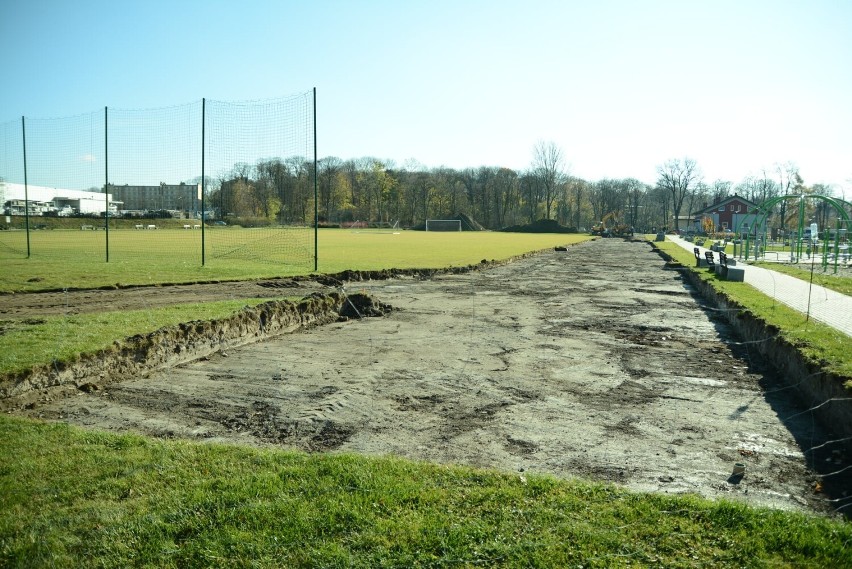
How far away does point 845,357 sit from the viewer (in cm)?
766

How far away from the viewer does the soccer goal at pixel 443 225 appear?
96.6 m

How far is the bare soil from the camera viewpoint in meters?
5.54

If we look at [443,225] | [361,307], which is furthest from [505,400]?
[443,225]

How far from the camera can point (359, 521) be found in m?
3.86

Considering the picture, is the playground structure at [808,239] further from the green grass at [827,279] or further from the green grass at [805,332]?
the green grass at [805,332]

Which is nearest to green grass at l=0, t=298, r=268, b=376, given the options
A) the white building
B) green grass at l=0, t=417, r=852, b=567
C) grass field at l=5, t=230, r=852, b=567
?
grass field at l=5, t=230, r=852, b=567

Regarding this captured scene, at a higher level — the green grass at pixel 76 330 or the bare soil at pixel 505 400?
the green grass at pixel 76 330

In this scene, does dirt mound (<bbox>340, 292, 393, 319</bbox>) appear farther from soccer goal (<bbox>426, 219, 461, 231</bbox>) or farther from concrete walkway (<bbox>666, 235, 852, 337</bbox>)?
soccer goal (<bbox>426, 219, 461, 231</bbox>)

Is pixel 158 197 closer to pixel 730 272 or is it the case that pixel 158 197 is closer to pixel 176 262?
pixel 176 262

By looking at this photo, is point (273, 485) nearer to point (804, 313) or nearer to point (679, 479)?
point (679, 479)

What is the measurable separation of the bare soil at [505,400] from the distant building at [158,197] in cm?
1397

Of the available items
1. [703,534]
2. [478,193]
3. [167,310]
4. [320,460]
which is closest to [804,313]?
[703,534]

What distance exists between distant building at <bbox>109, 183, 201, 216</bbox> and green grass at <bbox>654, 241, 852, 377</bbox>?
1942cm

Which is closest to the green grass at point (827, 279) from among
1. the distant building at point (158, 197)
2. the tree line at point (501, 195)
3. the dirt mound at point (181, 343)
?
the dirt mound at point (181, 343)
